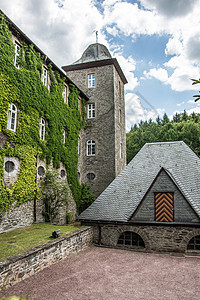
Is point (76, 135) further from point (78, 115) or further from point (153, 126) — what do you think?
point (153, 126)

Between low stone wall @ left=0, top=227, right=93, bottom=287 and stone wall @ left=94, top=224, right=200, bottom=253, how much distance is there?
7.45 feet

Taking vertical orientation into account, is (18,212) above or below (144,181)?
below

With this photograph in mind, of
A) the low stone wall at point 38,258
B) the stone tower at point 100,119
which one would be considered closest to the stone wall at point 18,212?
the low stone wall at point 38,258

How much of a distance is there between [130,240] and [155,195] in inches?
106

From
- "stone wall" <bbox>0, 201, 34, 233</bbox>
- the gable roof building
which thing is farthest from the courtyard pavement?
"stone wall" <bbox>0, 201, 34, 233</bbox>

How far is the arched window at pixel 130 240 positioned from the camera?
40.0 ft

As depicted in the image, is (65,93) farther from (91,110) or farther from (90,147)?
(90,147)

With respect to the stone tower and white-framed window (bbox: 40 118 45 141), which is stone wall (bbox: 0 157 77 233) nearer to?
white-framed window (bbox: 40 118 45 141)

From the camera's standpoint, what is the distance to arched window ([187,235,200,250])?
11.4 meters

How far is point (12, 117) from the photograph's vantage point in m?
12.9

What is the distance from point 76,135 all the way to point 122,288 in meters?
14.7

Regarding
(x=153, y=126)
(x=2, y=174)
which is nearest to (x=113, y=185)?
(x=2, y=174)

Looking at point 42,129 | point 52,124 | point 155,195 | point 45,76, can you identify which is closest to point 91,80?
point 45,76

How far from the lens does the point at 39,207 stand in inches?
563
